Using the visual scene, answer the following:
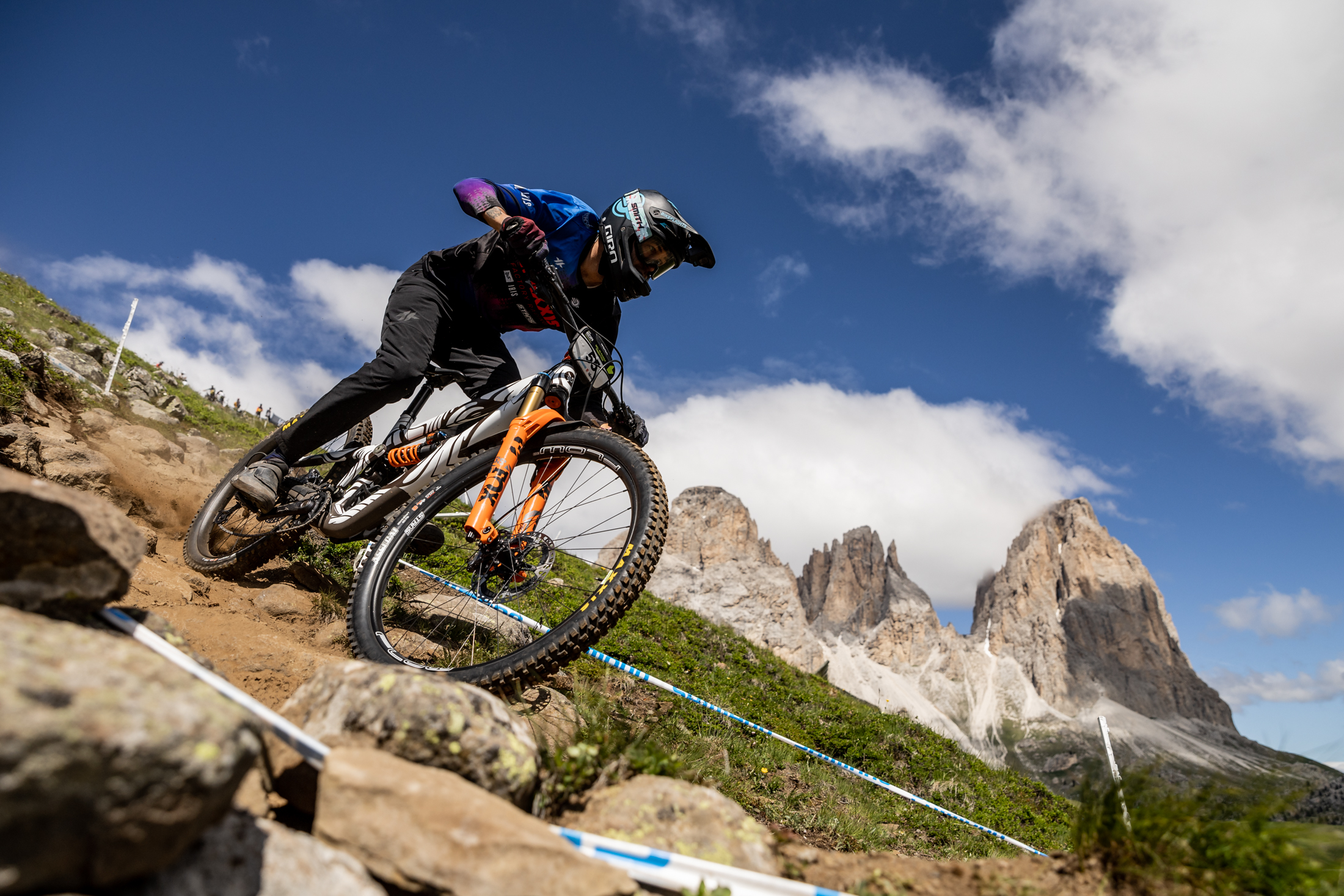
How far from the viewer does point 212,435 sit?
57.9 feet

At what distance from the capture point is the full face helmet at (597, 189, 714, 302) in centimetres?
455

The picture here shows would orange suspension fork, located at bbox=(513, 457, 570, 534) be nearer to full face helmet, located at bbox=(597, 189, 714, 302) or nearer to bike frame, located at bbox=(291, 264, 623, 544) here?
bike frame, located at bbox=(291, 264, 623, 544)

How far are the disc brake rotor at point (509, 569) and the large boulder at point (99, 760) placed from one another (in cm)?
239

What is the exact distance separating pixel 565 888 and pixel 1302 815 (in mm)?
2647

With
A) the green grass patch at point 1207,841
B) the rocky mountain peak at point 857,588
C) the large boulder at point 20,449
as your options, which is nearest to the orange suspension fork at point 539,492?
the green grass patch at point 1207,841

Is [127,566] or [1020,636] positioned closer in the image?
[127,566]

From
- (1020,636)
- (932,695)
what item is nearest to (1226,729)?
(1020,636)

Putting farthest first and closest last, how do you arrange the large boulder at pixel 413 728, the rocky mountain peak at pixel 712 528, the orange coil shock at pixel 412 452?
the rocky mountain peak at pixel 712 528 → the orange coil shock at pixel 412 452 → the large boulder at pixel 413 728

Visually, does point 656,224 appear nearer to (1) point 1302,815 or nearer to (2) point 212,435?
(1) point 1302,815

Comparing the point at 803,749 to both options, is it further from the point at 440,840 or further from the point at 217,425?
the point at 217,425

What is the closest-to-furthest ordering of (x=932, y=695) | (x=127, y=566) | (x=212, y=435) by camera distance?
(x=127, y=566)
(x=212, y=435)
(x=932, y=695)

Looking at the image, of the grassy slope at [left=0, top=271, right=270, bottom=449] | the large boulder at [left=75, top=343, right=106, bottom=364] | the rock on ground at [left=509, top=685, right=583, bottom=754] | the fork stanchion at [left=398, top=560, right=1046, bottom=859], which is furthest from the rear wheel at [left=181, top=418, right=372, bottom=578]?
the large boulder at [left=75, top=343, right=106, bottom=364]

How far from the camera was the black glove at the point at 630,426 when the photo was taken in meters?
4.93

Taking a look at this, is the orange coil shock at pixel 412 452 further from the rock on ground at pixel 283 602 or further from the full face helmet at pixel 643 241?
the full face helmet at pixel 643 241
